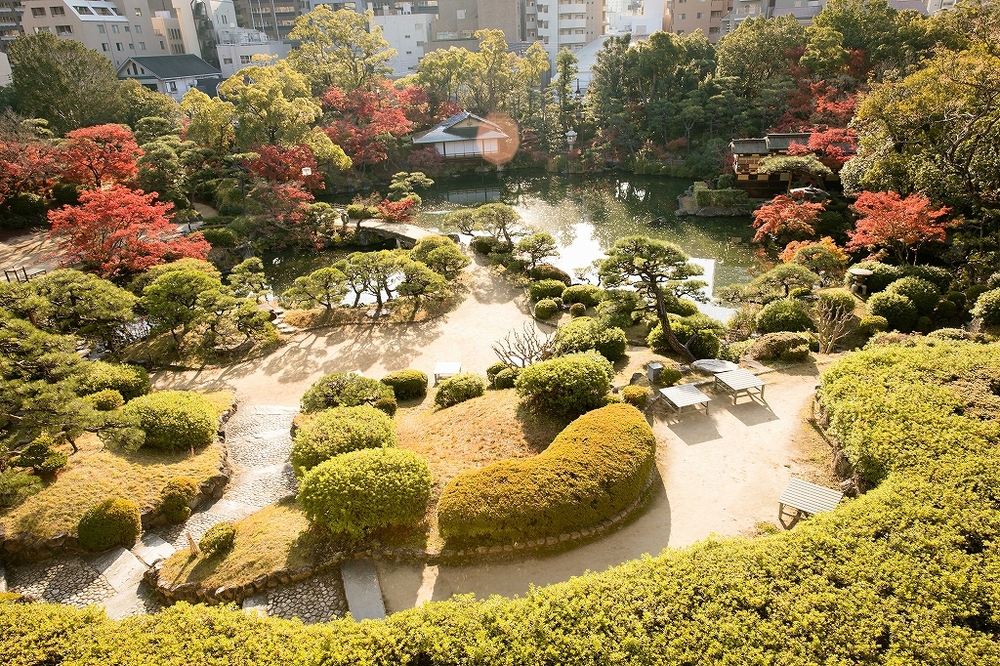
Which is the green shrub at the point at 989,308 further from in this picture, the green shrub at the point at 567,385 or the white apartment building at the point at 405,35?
the white apartment building at the point at 405,35

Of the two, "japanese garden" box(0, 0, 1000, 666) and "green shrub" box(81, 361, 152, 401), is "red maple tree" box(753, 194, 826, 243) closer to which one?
"japanese garden" box(0, 0, 1000, 666)

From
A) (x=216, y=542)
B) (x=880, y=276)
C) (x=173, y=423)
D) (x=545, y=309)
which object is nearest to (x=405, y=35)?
(x=545, y=309)

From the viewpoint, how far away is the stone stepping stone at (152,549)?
924 cm

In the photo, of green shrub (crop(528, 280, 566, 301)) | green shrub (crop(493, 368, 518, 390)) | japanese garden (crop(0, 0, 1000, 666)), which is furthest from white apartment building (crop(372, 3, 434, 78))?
green shrub (crop(493, 368, 518, 390))

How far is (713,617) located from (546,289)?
14.3 meters

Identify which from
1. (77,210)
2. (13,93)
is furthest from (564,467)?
(13,93)

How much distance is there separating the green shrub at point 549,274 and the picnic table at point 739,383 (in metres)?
9.51

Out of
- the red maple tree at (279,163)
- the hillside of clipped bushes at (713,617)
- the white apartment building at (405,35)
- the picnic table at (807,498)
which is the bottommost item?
the picnic table at (807,498)

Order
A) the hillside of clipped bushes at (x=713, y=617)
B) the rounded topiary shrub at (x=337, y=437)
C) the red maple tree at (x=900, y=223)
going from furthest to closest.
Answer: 1. the red maple tree at (x=900, y=223)
2. the rounded topiary shrub at (x=337, y=437)
3. the hillside of clipped bushes at (x=713, y=617)

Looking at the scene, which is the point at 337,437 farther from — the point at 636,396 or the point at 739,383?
the point at 739,383

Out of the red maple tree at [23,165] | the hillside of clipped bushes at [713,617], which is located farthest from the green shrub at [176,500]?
the red maple tree at [23,165]

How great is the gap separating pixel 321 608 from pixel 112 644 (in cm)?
261

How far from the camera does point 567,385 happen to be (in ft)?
36.5

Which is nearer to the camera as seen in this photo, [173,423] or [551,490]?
[551,490]
